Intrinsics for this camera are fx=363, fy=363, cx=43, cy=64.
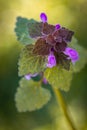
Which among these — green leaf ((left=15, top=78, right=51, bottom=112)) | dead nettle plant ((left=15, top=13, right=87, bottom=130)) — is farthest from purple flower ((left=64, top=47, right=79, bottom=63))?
green leaf ((left=15, top=78, right=51, bottom=112))

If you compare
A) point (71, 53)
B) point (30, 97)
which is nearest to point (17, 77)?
point (30, 97)

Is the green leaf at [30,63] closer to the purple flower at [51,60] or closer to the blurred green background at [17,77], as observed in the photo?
the purple flower at [51,60]

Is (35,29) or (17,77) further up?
(35,29)

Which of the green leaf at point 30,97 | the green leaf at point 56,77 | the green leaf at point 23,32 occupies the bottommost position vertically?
the green leaf at point 30,97

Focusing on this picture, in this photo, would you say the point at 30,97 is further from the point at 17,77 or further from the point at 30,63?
the point at 17,77

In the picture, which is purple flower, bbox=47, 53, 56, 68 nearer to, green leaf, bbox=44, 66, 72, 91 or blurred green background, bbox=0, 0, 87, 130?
green leaf, bbox=44, 66, 72, 91

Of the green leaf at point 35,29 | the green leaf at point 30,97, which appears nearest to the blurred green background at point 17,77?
the green leaf at point 30,97

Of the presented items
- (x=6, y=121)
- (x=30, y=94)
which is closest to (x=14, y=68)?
(x=6, y=121)
